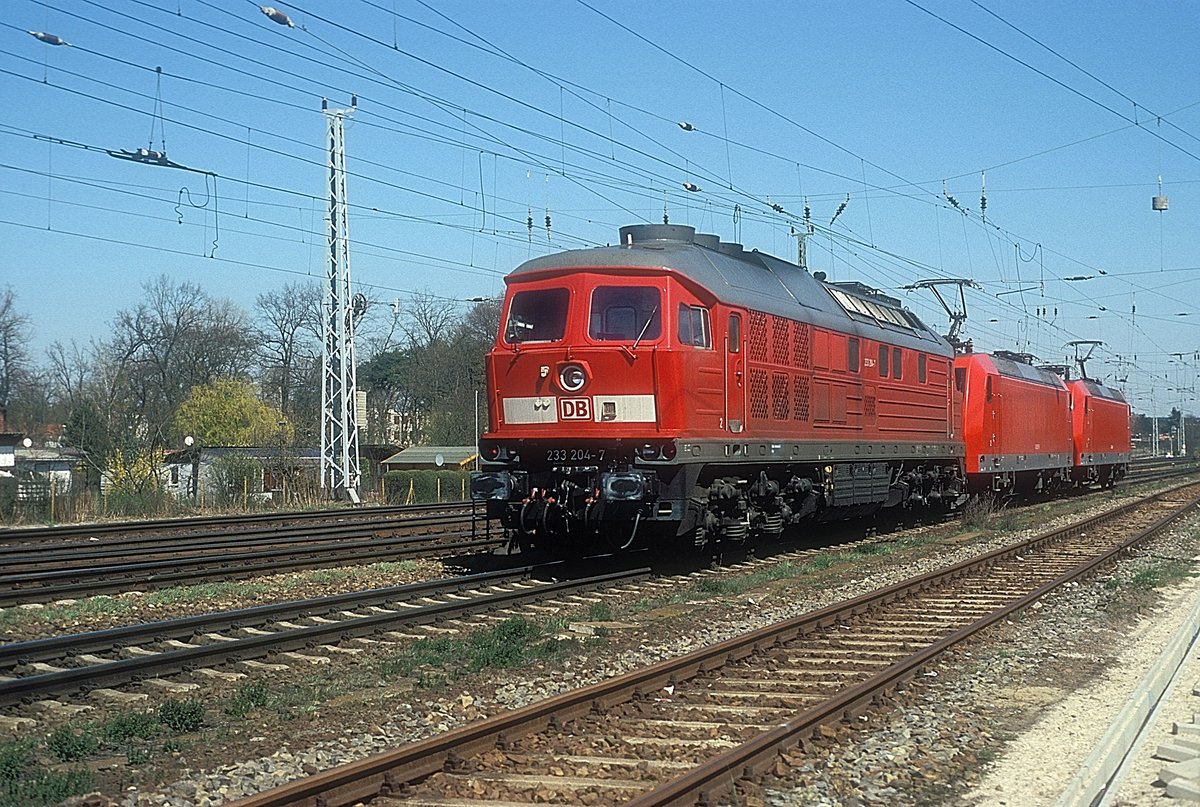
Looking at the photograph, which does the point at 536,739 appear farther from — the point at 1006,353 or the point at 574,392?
the point at 1006,353

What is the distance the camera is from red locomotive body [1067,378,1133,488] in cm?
3906

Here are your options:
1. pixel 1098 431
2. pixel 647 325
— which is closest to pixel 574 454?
pixel 647 325

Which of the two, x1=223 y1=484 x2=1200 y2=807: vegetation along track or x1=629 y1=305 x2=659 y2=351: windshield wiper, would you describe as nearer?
x1=223 y1=484 x2=1200 y2=807: vegetation along track

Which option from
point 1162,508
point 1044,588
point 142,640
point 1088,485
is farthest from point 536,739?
point 1088,485

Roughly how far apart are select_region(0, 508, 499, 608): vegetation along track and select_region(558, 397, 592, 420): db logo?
2557mm

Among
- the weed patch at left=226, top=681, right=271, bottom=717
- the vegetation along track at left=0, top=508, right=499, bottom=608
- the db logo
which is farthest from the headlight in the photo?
the weed patch at left=226, top=681, right=271, bottom=717

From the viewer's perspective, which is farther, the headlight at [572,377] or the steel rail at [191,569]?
the headlight at [572,377]

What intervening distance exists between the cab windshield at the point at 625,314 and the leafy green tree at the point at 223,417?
52089 mm

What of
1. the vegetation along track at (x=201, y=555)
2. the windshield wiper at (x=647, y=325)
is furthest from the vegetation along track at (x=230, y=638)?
the windshield wiper at (x=647, y=325)

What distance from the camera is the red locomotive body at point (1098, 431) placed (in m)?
39.1

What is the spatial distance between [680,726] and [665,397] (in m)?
6.77

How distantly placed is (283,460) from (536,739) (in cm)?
3200

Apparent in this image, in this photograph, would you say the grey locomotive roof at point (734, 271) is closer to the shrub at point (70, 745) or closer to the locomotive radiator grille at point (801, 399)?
the locomotive radiator grille at point (801, 399)

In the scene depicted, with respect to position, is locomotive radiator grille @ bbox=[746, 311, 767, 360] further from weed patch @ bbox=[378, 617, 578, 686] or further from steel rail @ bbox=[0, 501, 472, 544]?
steel rail @ bbox=[0, 501, 472, 544]
